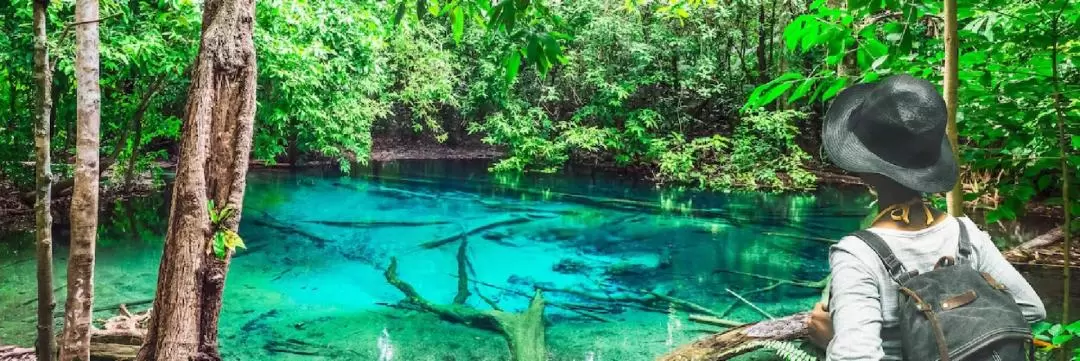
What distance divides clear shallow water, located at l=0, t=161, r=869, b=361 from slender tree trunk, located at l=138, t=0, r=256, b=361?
8.70 ft

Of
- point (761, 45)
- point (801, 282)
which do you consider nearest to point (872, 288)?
point (801, 282)

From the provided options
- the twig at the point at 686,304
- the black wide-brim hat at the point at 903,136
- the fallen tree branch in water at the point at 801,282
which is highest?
the black wide-brim hat at the point at 903,136

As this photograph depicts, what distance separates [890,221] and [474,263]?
6805 millimetres

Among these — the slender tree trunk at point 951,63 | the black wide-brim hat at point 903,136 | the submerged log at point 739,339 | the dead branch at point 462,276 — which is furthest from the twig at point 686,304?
the black wide-brim hat at point 903,136

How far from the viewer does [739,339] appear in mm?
4270

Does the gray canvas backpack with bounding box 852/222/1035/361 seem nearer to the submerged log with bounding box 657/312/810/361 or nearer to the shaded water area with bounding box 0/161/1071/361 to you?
the submerged log with bounding box 657/312/810/361

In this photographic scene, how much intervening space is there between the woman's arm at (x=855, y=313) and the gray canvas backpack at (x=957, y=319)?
0.16 feet

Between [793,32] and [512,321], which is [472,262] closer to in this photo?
[512,321]

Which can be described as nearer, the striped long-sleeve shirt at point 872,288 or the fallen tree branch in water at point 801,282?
the striped long-sleeve shirt at point 872,288

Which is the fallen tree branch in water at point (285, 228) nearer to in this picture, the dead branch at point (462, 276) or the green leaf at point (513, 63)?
the dead branch at point (462, 276)

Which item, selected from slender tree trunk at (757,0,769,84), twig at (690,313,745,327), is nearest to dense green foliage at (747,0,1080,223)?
twig at (690,313,745,327)

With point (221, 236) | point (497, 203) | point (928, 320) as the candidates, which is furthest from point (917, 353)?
point (497, 203)

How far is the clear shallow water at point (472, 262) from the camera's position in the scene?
5.35m

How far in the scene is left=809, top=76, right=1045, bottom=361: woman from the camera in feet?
3.70
